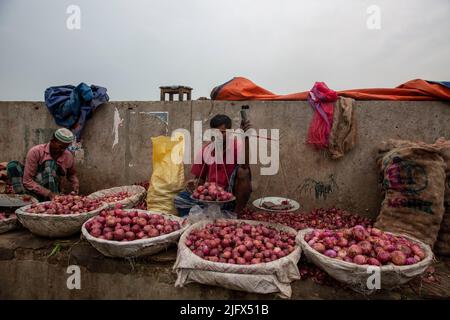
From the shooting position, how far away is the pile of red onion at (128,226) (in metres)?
2.68

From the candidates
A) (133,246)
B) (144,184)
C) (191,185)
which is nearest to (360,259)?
(133,246)

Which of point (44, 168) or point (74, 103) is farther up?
point (74, 103)

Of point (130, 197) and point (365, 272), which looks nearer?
point (365, 272)

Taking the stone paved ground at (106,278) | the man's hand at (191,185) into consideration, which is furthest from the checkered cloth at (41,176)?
the man's hand at (191,185)

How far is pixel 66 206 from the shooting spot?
3195mm

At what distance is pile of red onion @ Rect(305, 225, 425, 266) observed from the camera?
2166 millimetres

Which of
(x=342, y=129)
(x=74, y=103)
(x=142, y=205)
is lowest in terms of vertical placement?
(x=142, y=205)

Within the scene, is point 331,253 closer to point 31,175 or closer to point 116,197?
point 116,197

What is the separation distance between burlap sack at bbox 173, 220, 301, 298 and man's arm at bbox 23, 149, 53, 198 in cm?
255

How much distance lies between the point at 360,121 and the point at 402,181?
1.29 metres

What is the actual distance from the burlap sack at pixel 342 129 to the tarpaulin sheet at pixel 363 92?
28 cm

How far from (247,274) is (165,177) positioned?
1.92 m

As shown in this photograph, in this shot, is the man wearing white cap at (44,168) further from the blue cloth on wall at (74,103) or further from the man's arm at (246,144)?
the man's arm at (246,144)
